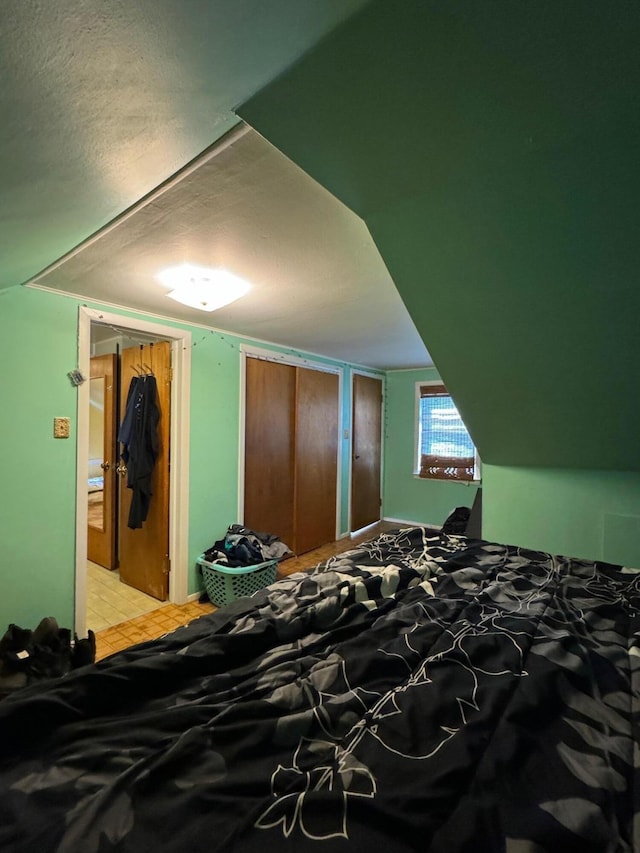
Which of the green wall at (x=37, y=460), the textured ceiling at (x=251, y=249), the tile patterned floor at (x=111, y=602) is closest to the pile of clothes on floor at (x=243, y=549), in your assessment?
the tile patterned floor at (x=111, y=602)

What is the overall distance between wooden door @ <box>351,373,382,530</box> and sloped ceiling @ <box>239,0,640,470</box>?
2828 millimetres

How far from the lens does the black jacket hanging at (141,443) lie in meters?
2.73

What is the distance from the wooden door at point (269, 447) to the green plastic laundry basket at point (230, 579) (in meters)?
0.58

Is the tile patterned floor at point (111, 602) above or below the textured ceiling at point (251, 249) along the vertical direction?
below

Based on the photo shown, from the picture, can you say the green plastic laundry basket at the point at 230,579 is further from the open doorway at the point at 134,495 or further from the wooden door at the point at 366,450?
the wooden door at the point at 366,450

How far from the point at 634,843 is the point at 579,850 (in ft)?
0.31

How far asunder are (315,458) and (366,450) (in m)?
1.06

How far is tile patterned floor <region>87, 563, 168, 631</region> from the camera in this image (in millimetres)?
2536

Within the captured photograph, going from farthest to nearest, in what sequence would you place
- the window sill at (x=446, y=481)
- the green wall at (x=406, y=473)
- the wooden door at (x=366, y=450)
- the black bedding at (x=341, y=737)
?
the green wall at (x=406, y=473) < the wooden door at (x=366, y=450) < the window sill at (x=446, y=481) < the black bedding at (x=341, y=737)

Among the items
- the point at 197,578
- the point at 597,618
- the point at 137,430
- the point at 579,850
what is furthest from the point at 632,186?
the point at 197,578

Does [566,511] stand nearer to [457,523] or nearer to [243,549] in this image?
[457,523]

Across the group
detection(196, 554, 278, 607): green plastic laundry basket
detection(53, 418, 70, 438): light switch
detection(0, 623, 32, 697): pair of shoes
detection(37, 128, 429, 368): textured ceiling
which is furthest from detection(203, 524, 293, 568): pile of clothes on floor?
detection(37, 128, 429, 368): textured ceiling

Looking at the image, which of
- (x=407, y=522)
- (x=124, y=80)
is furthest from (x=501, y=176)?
(x=407, y=522)

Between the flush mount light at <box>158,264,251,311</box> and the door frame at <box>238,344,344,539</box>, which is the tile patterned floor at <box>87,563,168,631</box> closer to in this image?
the door frame at <box>238,344,344,539</box>
